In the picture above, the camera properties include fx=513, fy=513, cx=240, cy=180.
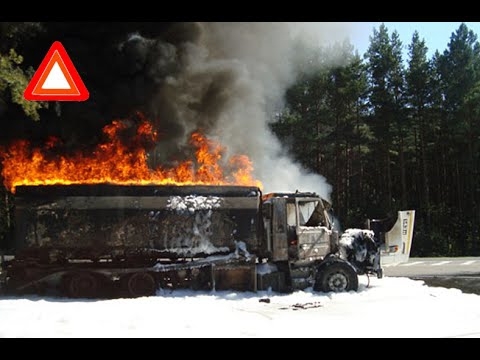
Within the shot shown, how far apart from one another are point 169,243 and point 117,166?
8.87 feet

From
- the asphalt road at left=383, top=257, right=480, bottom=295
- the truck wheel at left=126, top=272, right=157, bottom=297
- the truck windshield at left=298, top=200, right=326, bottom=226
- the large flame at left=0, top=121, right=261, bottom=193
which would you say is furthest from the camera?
the asphalt road at left=383, top=257, right=480, bottom=295

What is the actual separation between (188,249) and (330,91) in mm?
25608

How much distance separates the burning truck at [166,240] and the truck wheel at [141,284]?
0.02 metres

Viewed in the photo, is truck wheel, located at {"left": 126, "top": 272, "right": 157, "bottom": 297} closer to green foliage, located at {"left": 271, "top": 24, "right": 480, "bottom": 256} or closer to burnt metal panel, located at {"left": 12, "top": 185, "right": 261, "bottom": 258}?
burnt metal panel, located at {"left": 12, "top": 185, "right": 261, "bottom": 258}

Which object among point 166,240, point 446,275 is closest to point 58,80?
point 166,240

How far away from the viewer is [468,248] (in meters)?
31.8

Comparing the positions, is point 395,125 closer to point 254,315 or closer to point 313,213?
point 313,213

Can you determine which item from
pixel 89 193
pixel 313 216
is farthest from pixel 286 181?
pixel 89 193

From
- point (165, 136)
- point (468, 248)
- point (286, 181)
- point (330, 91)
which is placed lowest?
point (468, 248)

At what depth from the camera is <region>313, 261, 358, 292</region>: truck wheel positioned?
37.3ft

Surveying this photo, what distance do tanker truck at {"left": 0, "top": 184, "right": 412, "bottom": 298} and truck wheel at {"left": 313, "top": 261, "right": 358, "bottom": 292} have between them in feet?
0.07

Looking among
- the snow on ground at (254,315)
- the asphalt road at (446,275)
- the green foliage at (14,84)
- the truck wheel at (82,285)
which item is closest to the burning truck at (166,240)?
the truck wheel at (82,285)

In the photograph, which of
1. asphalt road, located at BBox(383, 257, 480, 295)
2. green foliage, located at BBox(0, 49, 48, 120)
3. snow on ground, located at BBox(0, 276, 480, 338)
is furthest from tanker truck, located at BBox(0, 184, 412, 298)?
asphalt road, located at BBox(383, 257, 480, 295)
